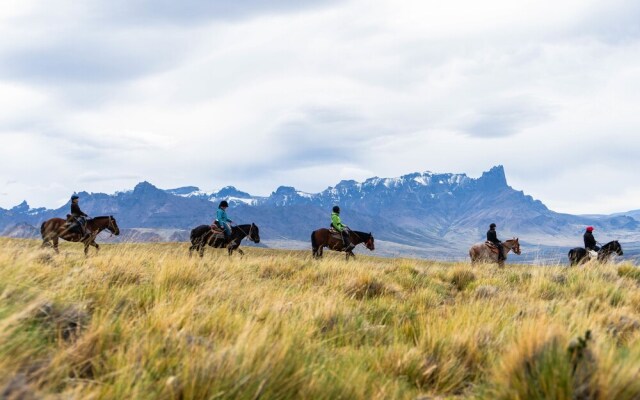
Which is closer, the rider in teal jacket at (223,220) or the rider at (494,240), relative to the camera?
the rider in teal jacket at (223,220)

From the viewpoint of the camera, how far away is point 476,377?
12.8 feet

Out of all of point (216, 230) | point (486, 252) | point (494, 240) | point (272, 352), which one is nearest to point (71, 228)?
point (216, 230)

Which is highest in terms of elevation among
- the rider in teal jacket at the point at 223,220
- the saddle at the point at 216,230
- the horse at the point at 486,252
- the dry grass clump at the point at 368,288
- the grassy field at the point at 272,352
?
the rider in teal jacket at the point at 223,220

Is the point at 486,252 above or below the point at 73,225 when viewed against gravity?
below

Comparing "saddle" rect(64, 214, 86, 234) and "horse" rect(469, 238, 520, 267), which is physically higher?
"saddle" rect(64, 214, 86, 234)

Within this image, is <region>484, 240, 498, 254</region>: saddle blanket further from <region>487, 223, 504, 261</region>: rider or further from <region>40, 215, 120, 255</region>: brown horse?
<region>40, 215, 120, 255</region>: brown horse

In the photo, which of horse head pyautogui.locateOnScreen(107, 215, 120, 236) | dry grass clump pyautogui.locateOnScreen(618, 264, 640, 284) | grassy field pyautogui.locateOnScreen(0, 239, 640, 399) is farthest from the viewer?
horse head pyautogui.locateOnScreen(107, 215, 120, 236)

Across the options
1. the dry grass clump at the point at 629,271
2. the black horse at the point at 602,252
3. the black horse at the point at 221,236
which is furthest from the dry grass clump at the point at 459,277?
the black horse at the point at 221,236

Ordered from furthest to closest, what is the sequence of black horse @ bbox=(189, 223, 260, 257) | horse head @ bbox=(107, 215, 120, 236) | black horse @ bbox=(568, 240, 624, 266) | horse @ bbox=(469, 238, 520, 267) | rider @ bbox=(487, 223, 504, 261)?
horse @ bbox=(469, 238, 520, 267) < rider @ bbox=(487, 223, 504, 261) < horse head @ bbox=(107, 215, 120, 236) < black horse @ bbox=(189, 223, 260, 257) < black horse @ bbox=(568, 240, 624, 266)

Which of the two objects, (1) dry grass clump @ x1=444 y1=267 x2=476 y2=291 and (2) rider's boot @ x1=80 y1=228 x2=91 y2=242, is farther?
(2) rider's boot @ x1=80 y1=228 x2=91 y2=242

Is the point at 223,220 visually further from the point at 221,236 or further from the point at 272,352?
the point at 272,352

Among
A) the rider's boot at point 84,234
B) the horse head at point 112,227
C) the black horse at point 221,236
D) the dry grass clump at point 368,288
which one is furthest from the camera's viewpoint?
the horse head at point 112,227

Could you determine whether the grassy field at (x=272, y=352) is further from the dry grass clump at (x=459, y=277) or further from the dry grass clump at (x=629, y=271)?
the dry grass clump at (x=629, y=271)

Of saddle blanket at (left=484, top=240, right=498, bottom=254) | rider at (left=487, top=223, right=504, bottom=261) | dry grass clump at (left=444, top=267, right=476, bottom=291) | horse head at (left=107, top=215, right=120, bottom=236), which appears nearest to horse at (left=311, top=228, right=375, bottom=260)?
saddle blanket at (left=484, top=240, right=498, bottom=254)
